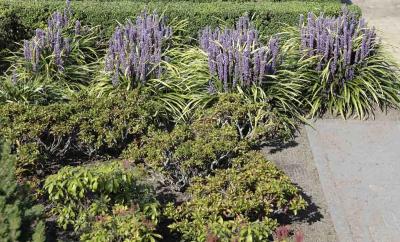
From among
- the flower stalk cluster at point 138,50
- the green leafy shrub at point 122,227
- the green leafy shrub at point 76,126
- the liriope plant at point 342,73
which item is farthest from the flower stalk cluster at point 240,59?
the green leafy shrub at point 122,227

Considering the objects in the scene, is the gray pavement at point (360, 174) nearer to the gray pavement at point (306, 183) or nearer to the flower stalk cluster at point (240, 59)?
the gray pavement at point (306, 183)

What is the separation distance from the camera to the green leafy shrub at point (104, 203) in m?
5.23

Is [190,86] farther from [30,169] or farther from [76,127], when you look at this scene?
[30,169]

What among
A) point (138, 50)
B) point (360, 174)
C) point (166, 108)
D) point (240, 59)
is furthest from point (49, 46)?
point (360, 174)

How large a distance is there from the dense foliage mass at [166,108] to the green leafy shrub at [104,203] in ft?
0.05

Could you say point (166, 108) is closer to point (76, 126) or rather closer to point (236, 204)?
point (76, 126)

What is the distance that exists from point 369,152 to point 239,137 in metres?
1.52

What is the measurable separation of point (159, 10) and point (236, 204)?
454 centimetres

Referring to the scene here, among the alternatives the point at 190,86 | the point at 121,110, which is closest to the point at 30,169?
the point at 121,110

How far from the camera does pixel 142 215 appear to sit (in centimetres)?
538

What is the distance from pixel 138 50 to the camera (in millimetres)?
8203

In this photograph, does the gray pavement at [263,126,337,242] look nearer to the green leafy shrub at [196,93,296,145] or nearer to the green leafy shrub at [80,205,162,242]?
the green leafy shrub at [196,93,296,145]

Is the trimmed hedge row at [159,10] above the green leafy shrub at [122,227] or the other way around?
above

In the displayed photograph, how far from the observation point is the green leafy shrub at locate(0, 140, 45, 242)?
13.9ft
